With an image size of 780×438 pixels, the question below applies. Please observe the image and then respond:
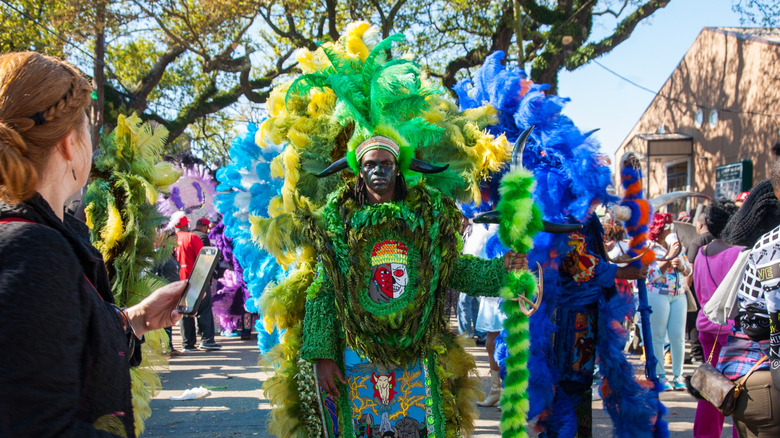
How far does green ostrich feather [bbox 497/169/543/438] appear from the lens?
285 cm

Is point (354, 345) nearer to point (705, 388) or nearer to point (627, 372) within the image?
point (705, 388)

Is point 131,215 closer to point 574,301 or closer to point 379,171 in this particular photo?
point 379,171

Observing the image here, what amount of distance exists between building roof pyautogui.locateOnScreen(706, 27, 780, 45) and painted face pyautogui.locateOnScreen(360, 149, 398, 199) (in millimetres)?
16134

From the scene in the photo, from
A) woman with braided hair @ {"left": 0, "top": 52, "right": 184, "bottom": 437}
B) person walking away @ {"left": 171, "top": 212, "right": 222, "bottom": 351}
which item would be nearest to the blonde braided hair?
woman with braided hair @ {"left": 0, "top": 52, "right": 184, "bottom": 437}

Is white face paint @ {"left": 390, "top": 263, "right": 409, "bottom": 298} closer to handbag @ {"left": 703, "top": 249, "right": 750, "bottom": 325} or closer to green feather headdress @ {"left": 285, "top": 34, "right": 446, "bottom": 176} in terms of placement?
green feather headdress @ {"left": 285, "top": 34, "right": 446, "bottom": 176}

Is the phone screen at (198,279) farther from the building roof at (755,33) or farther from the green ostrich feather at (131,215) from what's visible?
the building roof at (755,33)

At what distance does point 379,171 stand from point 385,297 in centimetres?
62

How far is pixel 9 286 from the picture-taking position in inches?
43.5

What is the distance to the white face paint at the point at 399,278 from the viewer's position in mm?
2898

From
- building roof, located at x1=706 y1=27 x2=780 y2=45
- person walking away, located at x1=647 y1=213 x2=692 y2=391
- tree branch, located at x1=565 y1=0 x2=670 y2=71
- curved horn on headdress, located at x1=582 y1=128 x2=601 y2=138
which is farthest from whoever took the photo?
building roof, located at x1=706 y1=27 x2=780 y2=45

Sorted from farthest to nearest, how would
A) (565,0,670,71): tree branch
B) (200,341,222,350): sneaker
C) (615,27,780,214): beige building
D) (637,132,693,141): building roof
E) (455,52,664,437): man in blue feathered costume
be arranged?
(637,132,693,141): building roof
(615,27,780,214): beige building
(565,0,670,71): tree branch
(200,341,222,350): sneaker
(455,52,664,437): man in blue feathered costume

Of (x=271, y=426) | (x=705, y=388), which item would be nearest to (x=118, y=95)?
(x=271, y=426)

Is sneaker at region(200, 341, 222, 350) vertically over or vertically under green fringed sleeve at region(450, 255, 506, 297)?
under

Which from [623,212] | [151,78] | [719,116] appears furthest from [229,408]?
[719,116]
